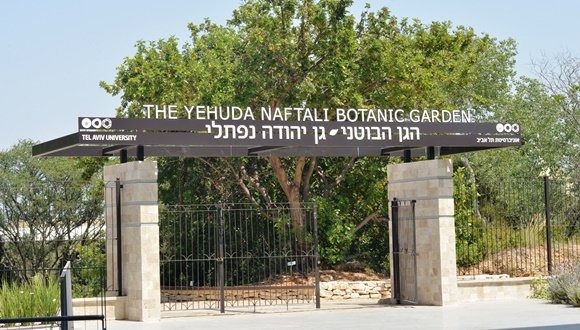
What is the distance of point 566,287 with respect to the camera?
75.3ft

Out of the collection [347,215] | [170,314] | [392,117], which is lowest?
[170,314]

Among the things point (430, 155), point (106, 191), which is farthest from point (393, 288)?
point (106, 191)

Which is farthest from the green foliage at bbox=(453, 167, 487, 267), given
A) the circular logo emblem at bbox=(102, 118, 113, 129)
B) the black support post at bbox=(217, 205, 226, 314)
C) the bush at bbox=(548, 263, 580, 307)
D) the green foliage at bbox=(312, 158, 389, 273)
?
the circular logo emblem at bbox=(102, 118, 113, 129)

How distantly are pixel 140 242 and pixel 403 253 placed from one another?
642 centimetres

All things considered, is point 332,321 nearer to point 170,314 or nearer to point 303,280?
point 170,314

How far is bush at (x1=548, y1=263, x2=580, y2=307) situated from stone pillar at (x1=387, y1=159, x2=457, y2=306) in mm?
2127

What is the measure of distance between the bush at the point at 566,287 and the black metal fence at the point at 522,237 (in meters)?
3.09

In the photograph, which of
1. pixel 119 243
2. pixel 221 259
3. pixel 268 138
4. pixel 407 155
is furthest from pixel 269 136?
pixel 407 155

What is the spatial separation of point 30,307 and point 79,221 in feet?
73.7

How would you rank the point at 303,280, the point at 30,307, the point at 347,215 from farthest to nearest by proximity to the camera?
the point at 347,215 → the point at 303,280 → the point at 30,307

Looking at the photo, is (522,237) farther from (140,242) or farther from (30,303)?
(30,303)

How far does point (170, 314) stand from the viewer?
23141 mm

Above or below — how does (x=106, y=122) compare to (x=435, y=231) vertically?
above

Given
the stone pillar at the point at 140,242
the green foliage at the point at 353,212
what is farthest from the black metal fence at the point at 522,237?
the stone pillar at the point at 140,242
